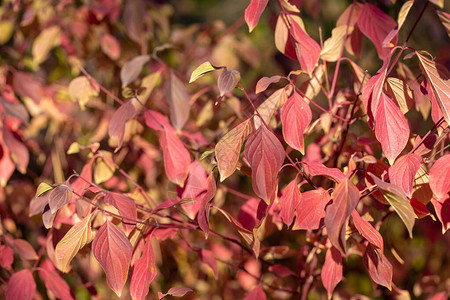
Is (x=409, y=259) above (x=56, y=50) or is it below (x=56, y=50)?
below

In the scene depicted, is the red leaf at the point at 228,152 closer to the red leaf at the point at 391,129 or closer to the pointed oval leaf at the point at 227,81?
the pointed oval leaf at the point at 227,81

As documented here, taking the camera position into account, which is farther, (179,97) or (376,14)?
→ (179,97)

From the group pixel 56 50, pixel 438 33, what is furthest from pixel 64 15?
pixel 438 33

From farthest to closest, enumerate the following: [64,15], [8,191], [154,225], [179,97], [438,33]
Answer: [438,33] → [64,15] → [8,191] → [179,97] → [154,225]

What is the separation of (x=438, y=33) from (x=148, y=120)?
1.43 meters

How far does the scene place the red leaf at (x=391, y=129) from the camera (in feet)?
2.19

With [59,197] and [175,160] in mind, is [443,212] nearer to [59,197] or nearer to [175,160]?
[175,160]

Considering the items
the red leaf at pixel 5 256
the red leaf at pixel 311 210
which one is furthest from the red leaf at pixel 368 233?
the red leaf at pixel 5 256

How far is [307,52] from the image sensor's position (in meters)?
0.80

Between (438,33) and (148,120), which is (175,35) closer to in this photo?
(148,120)

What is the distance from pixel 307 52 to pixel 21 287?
72 cm

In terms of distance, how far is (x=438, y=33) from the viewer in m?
1.83

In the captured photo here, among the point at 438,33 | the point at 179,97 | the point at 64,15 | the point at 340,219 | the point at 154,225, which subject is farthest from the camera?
the point at 438,33

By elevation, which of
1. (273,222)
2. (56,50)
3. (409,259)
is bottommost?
(409,259)
